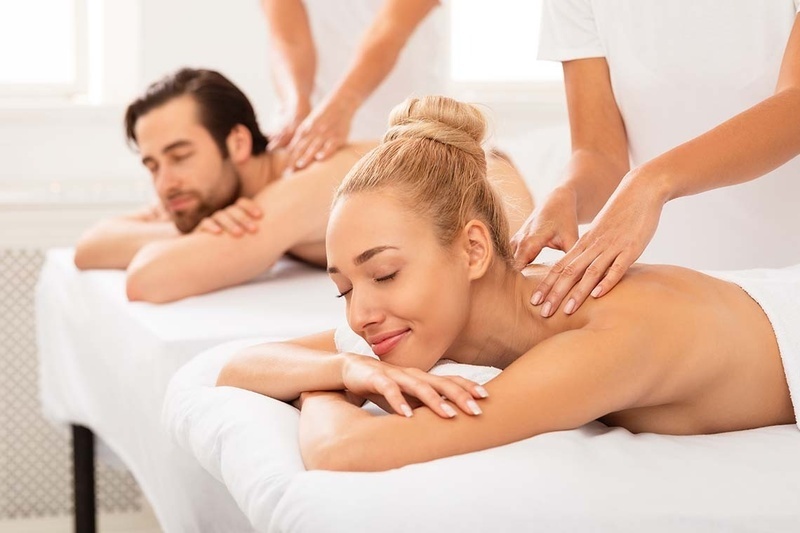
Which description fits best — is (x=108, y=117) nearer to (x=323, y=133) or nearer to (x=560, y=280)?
(x=323, y=133)

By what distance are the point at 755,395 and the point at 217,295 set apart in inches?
52.7

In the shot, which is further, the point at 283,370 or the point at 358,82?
the point at 358,82

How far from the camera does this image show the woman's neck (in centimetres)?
141

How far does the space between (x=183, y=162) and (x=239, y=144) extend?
0.16m

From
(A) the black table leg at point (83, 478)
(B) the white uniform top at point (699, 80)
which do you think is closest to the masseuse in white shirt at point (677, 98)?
(B) the white uniform top at point (699, 80)

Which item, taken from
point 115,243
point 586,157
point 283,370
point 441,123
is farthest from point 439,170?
point 115,243

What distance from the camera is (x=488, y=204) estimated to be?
1.42m

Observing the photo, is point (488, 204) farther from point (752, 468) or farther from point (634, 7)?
point (634, 7)

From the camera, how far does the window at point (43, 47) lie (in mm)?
3674

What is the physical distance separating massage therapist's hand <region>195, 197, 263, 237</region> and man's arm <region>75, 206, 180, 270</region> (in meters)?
0.24

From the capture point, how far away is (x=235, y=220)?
8.40ft

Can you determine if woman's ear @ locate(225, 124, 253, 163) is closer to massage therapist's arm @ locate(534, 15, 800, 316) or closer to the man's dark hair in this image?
the man's dark hair

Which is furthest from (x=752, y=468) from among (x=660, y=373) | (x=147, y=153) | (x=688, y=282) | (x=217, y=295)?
(x=147, y=153)

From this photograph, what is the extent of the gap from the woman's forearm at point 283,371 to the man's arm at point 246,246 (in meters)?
0.96
